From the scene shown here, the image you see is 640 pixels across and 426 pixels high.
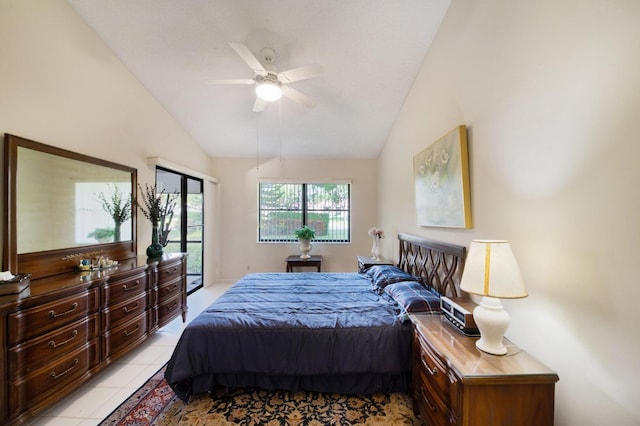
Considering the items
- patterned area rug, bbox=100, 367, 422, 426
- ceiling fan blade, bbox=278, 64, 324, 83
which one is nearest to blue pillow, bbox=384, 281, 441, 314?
→ patterned area rug, bbox=100, 367, 422, 426

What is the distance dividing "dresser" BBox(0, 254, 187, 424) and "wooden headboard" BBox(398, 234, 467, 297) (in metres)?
2.88

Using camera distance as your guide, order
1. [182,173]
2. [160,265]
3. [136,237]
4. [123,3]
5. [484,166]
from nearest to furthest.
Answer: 1. [484,166]
2. [123,3]
3. [160,265]
4. [136,237]
5. [182,173]

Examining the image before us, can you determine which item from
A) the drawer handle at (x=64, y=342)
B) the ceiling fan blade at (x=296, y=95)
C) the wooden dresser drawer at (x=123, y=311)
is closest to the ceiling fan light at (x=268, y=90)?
the ceiling fan blade at (x=296, y=95)

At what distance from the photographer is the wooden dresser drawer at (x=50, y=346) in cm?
147

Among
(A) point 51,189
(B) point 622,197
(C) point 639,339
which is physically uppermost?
(A) point 51,189

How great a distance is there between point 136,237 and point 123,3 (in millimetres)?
2331

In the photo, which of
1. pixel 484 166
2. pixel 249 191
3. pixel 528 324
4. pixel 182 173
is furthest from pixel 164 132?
pixel 528 324

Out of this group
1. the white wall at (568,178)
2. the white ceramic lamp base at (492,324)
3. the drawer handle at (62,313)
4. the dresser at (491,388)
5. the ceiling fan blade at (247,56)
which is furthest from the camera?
the ceiling fan blade at (247,56)

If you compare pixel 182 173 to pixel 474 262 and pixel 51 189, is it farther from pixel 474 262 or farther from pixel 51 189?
pixel 474 262

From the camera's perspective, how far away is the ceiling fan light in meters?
2.29

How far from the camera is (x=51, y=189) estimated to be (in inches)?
80.5

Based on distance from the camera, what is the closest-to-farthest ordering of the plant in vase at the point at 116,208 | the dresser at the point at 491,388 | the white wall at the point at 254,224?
the dresser at the point at 491,388 → the plant in vase at the point at 116,208 → the white wall at the point at 254,224

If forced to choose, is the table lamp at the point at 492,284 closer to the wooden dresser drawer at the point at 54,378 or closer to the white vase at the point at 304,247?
the wooden dresser drawer at the point at 54,378

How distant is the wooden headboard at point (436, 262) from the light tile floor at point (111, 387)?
273cm
